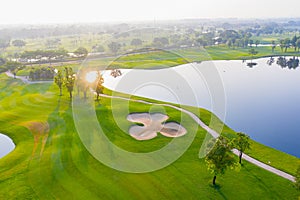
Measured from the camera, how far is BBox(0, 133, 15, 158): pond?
40500 millimetres

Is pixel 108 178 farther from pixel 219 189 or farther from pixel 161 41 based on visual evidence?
pixel 161 41

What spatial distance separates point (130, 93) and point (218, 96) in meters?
22.2

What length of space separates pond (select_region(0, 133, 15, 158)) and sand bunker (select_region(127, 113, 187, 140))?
61.7 feet

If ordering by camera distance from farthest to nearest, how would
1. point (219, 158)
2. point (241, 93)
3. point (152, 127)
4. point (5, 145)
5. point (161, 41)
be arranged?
point (161, 41) < point (241, 93) < point (152, 127) < point (5, 145) < point (219, 158)

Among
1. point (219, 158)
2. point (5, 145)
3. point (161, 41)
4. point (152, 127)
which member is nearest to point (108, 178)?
point (219, 158)

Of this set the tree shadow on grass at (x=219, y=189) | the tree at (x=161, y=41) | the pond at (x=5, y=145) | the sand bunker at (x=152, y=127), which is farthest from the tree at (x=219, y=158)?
the tree at (x=161, y=41)

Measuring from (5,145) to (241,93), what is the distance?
190ft

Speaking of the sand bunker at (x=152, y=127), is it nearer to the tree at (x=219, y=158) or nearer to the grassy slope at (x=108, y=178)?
the grassy slope at (x=108, y=178)

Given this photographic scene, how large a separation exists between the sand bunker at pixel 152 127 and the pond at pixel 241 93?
1126 centimetres

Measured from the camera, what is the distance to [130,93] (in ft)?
225

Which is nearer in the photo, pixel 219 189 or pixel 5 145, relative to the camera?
pixel 219 189

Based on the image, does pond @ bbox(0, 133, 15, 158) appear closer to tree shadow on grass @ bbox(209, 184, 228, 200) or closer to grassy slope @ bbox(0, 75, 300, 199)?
grassy slope @ bbox(0, 75, 300, 199)

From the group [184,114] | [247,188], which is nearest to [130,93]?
[184,114]

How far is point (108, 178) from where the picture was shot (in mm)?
31672
